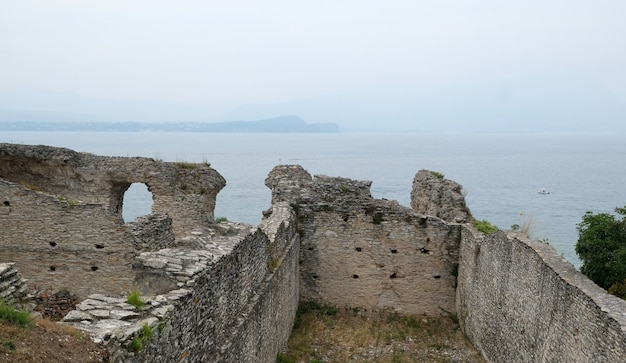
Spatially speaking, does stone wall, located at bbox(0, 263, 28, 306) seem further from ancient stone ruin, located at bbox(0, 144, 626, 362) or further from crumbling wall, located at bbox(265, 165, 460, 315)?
crumbling wall, located at bbox(265, 165, 460, 315)

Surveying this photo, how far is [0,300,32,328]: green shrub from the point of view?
471 cm

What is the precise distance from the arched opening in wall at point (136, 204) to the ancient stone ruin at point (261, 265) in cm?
2180

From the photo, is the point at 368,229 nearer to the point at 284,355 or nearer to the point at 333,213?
the point at 333,213

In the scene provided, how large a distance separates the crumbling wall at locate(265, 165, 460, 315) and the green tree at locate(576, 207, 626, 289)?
12.7ft

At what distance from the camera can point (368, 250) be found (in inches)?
683

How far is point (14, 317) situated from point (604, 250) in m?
12.9

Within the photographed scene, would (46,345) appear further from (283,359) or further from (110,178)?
(110,178)

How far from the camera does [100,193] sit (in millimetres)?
16469

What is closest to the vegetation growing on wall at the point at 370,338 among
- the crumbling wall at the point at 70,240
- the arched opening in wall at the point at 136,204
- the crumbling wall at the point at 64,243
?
the crumbling wall at the point at 70,240

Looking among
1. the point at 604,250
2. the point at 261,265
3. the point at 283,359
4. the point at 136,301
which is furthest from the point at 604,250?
the point at 136,301

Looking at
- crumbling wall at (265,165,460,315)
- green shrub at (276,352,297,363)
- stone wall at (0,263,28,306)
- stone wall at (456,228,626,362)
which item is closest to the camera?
stone wall at (0,263,28,306)

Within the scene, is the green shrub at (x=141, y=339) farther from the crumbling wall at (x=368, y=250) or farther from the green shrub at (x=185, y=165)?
the green shrub at (x=185, y=165)

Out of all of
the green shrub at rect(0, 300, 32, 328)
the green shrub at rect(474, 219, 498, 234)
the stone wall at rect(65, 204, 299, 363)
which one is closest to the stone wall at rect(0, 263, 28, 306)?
the stone wall at rect(65, 204, 299, 363)

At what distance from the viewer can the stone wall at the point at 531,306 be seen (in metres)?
8.38
